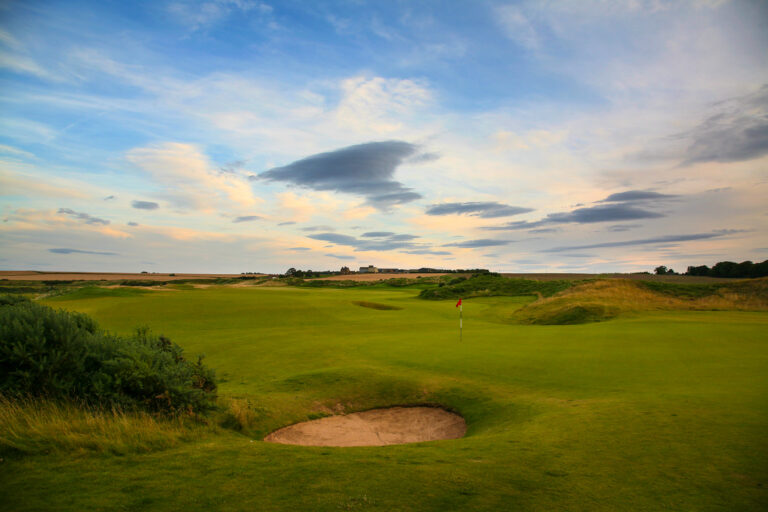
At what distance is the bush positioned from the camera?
309 inches

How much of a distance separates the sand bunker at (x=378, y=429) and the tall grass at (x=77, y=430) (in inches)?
121

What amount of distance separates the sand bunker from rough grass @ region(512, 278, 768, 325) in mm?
21765

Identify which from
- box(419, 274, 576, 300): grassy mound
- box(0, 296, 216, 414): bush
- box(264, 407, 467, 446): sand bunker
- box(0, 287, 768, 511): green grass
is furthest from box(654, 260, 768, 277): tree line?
box(0, 296, 216, 414): bush

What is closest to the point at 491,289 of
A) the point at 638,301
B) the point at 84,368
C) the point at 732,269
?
the point at 638,301

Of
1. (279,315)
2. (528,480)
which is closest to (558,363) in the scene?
(528,480)

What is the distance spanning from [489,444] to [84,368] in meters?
7.90

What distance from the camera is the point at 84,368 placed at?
8.49 m

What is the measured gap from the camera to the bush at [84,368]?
7.84 meters

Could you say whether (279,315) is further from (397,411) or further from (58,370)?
(58,370)

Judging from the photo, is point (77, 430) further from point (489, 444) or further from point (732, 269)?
point (732, 269)

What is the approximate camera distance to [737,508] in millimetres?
4949

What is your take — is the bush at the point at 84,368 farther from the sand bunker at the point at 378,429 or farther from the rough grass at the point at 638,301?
the rough grass at the point at 638,301

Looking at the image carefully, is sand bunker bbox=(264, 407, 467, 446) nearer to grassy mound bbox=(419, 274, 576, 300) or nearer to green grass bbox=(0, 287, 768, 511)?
green grass bbox=(0, 287, 768, 511)

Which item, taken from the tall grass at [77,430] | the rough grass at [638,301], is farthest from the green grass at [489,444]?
the rough grass at [638,301]
